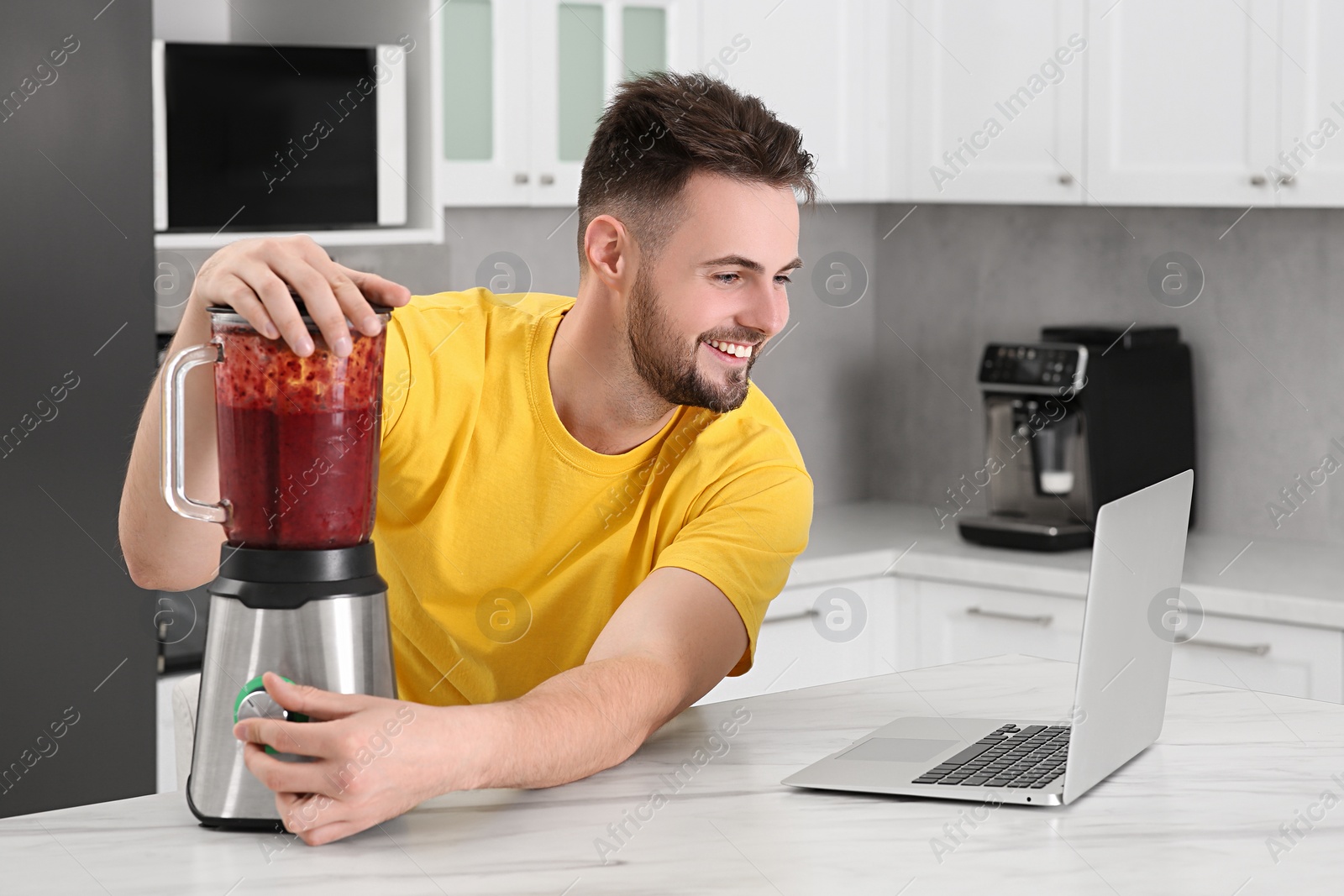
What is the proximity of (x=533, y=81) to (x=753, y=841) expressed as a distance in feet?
6.23

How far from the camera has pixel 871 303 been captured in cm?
370

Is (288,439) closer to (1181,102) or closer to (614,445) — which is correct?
(614,445)

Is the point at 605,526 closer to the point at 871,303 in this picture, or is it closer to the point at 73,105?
the point at 73,105

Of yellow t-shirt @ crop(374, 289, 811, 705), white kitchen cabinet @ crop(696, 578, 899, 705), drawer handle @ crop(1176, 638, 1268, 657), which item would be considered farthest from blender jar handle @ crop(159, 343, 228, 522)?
→ drawer handle @ crop(1176, 638, 1268, 657)

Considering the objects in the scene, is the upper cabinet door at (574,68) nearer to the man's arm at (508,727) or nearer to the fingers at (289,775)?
the man's arm at (508,727)

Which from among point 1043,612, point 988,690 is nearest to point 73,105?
point 988,690

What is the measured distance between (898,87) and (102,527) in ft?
6.58

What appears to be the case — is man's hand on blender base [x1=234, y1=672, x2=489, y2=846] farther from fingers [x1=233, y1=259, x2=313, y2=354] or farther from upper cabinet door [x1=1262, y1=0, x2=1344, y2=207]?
upper cabinet door [x1=1262, y1=0, x2=1344, y2=207]

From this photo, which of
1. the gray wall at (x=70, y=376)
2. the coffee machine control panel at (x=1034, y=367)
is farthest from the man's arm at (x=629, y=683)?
the coffee machine control panel at (x=1034, y=367)

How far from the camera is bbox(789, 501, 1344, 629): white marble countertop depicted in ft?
8.36

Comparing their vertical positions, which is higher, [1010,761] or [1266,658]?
[1010,761]

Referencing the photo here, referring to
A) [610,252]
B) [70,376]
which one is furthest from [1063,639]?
[70,376]

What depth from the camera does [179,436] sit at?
1029 millimetres

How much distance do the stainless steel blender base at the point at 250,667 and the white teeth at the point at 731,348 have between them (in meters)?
0.54
